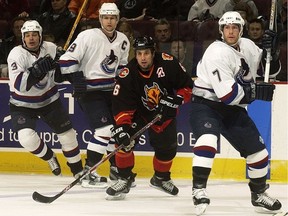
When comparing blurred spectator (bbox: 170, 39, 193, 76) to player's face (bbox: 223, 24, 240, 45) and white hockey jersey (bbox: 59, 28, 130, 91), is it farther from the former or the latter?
player's face (bbox: 223, 24, 240, 45)

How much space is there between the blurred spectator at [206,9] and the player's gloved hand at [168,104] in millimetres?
1744

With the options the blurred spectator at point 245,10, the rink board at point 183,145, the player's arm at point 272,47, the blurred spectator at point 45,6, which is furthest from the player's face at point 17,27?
the player's arm at point 272,47

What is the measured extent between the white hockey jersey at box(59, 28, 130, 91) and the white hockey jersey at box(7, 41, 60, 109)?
29 cm

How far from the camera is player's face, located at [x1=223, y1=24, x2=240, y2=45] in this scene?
6.16 meters

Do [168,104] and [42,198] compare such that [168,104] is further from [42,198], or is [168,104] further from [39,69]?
[39,69]

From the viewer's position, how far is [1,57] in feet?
27.7

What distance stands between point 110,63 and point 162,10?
3.83 ft

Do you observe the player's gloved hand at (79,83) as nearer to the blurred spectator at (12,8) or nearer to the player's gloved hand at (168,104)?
the player's gloved hand at (168,104)

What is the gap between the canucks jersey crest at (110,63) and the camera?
24.0 feet

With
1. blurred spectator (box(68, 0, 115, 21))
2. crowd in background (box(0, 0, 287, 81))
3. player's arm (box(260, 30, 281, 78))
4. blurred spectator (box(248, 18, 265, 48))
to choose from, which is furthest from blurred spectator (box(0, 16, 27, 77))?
player's arm (box(260, 30, 281, 78))

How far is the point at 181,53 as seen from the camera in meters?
7.93

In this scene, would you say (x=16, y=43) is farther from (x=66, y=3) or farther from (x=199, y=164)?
(x=199, y=164)

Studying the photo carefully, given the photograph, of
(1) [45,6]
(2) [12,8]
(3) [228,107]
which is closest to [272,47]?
(3) [228,107]

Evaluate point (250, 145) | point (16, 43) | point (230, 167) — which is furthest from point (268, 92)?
point (16, 43)
